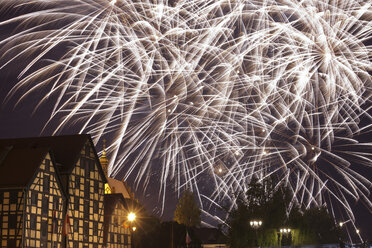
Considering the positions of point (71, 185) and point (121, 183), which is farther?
point (121, 183)

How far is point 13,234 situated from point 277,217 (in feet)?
117

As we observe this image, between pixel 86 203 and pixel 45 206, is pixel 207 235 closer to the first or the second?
pixel 86 203

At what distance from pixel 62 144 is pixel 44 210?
988 centimetres

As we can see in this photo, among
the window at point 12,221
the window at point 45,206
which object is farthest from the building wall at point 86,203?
the window at point 12,221

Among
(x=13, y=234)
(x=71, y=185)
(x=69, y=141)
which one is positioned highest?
(x=69, y=141)

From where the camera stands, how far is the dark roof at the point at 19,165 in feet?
204

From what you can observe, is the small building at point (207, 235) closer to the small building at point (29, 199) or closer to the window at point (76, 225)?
the window at point (76, 225)

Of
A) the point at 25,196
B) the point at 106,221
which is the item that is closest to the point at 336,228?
the point at 106,221

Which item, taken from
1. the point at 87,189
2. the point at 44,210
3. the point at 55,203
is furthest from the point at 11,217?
the point at 87,189

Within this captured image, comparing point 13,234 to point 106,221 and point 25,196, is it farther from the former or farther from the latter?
point 106,221

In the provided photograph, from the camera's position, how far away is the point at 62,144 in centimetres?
7212

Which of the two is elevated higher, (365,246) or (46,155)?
(46,155)

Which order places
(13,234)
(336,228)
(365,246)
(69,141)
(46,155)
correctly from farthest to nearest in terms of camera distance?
(336,228) < (365,246) < (69,141) < (46,155) < (13,234)

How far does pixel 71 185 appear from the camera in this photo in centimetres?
6938
